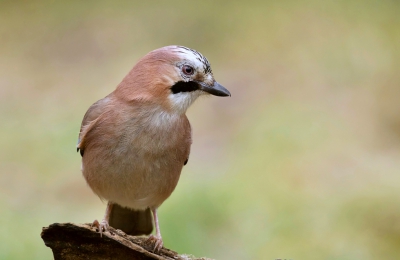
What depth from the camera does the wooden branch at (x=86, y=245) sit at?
12.8ft

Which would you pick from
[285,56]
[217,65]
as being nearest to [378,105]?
[285,56]

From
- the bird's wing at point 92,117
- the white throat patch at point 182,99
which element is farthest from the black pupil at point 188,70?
the bird's wing at point 92,117

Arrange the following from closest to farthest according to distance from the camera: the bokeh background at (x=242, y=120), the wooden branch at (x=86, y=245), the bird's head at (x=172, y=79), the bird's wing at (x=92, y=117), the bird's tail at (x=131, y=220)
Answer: the wooden branch at (x=86, y=245)
the bird's head at (x=172, y=79)
the bird's wing at (x=92, y=117)
the bird's tail at (x=131, y=220)
the bokeh background at (x=242, y=120)

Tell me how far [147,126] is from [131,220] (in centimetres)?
123

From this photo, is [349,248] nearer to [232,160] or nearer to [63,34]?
[232,160]

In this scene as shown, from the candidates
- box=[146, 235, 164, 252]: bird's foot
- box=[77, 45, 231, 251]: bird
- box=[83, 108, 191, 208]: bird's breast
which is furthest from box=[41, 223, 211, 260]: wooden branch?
box=[83, 108, 191, 208]: bird's breast

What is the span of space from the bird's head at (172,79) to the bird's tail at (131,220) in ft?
3.99

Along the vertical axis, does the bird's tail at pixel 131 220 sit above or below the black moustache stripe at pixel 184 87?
below

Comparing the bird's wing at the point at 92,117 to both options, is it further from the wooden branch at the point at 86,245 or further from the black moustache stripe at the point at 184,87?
the wooden branch at the point at 86,245

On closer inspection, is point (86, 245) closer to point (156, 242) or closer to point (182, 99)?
point (156, 242)

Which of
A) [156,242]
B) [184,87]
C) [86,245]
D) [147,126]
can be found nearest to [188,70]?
[184,87]

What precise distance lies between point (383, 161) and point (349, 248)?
187cm

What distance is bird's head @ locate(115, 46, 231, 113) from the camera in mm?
4477

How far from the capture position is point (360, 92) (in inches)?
377
